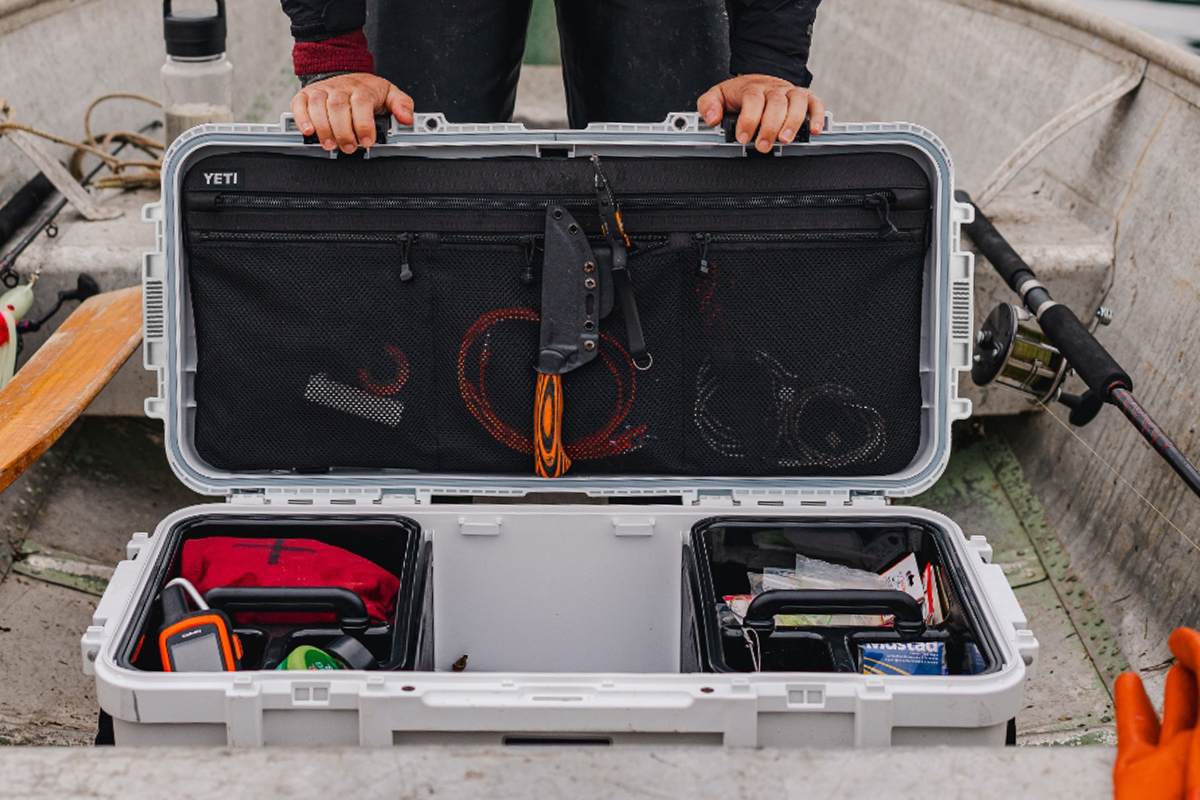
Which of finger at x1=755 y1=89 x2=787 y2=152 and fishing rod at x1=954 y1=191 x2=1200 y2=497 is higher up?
finger at x1=755 y1=89 x2=787 y2=152

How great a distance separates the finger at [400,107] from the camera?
158 cm

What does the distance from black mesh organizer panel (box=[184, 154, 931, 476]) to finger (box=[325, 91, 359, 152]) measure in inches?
3.1

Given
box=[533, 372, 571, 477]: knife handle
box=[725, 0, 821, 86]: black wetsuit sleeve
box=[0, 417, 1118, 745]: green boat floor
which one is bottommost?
box=[0, 417, 1118, 745]: green boat floor

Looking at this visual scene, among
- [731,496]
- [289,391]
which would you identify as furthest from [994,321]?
[289,391]

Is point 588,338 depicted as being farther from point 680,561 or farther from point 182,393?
point 182,393

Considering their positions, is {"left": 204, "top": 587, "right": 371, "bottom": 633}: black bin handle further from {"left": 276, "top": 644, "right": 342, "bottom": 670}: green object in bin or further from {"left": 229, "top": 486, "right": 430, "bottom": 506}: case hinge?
{"left": 229, "top": 486, "right": 430, "bottom": 506}: case hinge

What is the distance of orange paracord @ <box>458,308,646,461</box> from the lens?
5.61 feet

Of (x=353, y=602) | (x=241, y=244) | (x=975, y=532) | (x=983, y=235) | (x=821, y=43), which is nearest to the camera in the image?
(x=353, y=602)

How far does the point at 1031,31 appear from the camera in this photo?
3422 mm

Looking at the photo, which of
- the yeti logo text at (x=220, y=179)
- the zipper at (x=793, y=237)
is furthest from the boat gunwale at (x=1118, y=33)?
the yeti logo text at (x=220, y=179)

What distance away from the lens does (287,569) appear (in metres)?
1.61

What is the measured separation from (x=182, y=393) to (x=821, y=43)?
401 cm

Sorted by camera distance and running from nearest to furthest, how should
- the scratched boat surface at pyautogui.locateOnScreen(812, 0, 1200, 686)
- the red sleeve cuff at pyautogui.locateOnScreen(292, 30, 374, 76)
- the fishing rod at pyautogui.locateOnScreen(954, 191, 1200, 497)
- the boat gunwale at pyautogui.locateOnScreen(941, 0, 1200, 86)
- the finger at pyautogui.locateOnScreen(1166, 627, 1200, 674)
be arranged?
the finger at pyautogui.locateOnScreen(1166, 627, 1200, 674)
the red sleeve cuff at pyautogui.locateOnScreen(292, 30, 374, 76)
the fishing rod at pyautogui.locateOnScreen(954, 191, 1200, 497)
the scratched boat surface at pyautogui.locateOnScreen(812, 0, 1200, 686)
the boat gunwale at pyautogui.locateOnScreen(941, 0, 1200, 86)

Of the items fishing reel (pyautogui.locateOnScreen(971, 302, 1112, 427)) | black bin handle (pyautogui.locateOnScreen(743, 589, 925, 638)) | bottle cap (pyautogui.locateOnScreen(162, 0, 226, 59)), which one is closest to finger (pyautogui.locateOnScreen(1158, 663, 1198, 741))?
black bin handle (pyautogui.locateOnScreen(743, 589, 925, 638))
